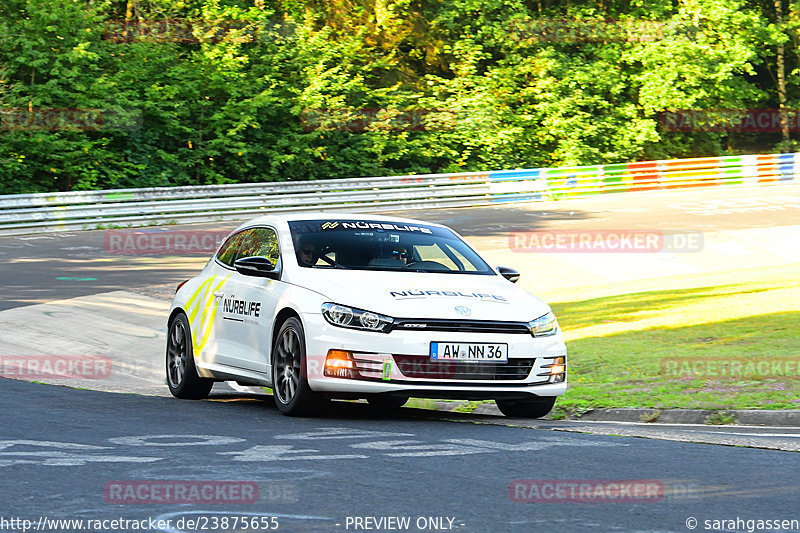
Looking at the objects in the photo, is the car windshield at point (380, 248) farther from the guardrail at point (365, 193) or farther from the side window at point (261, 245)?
the guardrail at point (365, 193)

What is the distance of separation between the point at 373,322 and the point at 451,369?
2.18 ft

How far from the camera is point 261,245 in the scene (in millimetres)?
10617

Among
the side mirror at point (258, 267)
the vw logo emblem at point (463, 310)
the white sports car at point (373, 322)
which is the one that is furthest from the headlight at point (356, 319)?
the side mirror at point (258, 267)

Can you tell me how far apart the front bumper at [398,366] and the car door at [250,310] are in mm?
845

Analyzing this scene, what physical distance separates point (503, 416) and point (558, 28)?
3838 centimetres

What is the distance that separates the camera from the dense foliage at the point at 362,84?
3534 cm

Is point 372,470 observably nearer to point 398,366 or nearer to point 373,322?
point 398,366

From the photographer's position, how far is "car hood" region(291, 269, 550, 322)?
897 cm

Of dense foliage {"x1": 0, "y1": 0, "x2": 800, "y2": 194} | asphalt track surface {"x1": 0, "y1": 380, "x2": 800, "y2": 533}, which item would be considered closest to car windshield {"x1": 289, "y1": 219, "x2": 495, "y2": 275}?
asphalt track surface {"x1": 0, "y1": 380, "x2": 800, "y2": 533}

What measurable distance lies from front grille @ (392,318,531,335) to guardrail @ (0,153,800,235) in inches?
904

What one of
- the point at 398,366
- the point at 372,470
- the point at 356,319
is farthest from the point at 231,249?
the point at 372,470

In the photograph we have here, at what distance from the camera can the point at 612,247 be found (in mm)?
29141

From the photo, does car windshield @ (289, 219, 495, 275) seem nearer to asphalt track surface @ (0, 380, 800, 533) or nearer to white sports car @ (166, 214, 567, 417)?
white sports car @ (166, 214, 567, 417)

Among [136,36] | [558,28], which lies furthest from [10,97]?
[558,28]
